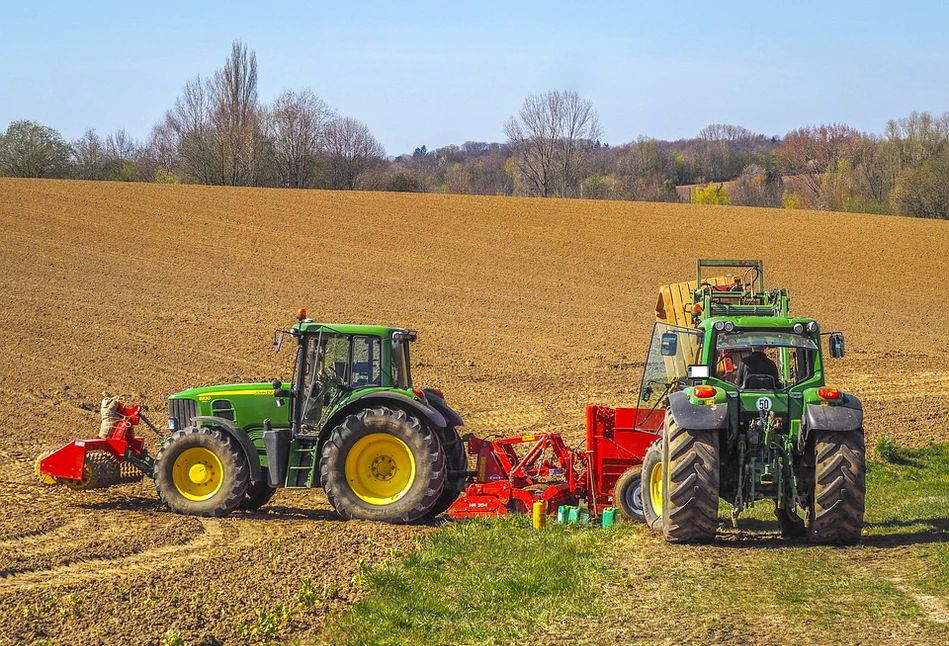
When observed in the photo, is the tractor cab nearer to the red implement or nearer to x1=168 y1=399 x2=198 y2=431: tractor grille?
x1=168 y1=399 x2=198 y2=431: tractor grille

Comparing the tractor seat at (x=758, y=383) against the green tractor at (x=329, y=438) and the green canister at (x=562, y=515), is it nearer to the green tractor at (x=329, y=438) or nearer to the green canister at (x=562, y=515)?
the green canister at (x=562, y=515)

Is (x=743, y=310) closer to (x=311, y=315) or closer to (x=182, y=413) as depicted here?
(x=182, y=413)

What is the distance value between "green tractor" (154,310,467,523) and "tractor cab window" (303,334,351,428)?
11 millimetres

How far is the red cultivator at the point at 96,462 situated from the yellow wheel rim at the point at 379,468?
264 centimetres

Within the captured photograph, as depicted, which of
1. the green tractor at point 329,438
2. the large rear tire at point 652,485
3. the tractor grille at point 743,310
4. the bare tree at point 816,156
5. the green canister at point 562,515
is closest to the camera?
the large rear tire at point 652,485

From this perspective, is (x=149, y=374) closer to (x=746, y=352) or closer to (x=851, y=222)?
(x=746, y=352)

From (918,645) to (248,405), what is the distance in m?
7.50

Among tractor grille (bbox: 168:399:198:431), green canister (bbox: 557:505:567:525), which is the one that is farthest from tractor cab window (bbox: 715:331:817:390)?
tractor grille (bbox: 168:399:198:431)

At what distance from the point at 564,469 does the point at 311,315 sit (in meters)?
16.1

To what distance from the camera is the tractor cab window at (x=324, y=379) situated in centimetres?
1153

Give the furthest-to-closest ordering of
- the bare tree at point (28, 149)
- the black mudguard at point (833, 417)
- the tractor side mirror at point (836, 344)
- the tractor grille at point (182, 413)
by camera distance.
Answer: the bare tree at point (28, 149) → the tractor grille at point (182, 413) → the tractor side mirror at point (836, 344) → the black mudguard at point (833, 417)

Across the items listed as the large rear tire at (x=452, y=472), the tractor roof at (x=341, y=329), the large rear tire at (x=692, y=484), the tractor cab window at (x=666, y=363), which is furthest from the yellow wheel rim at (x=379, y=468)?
the large rear tire at (x=692, y=484)

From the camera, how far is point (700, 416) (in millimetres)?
9312

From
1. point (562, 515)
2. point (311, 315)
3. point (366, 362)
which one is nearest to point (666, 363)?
point (562, 515)
